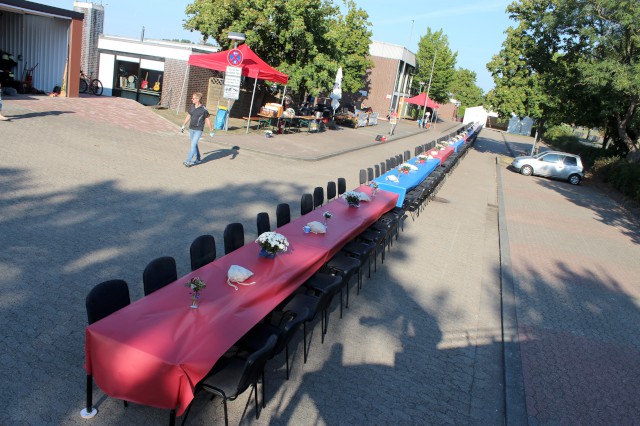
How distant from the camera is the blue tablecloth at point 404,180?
10273 millimetres

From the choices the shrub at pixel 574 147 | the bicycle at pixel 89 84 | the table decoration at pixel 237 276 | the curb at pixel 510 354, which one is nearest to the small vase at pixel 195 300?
the table decoration at pixel 237 276

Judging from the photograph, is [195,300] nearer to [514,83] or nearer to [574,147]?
[514,83]

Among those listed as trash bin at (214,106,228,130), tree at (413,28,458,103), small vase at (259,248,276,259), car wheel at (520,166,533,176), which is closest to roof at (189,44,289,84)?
trash bin at (214,106,228,130)

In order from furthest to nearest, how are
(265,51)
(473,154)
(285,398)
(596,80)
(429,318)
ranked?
(473,154), (265,51), (596,80), (429,318), (285,398)

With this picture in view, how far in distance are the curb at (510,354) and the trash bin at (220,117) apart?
1289cm

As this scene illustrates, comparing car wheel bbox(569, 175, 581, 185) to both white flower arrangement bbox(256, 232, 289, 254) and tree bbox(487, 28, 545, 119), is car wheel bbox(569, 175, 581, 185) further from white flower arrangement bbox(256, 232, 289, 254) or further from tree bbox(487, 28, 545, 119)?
white flower arrangement bbox(256, 232, 289, 254)

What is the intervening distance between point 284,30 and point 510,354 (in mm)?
19491

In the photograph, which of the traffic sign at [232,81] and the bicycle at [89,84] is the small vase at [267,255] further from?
the bicycle at [89,84]

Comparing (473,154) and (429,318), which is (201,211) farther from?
(473,154)

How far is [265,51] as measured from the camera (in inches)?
920

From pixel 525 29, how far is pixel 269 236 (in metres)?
24.6

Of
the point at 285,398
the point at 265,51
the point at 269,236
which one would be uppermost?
the point at 265,51

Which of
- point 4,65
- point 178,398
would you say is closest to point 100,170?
point 178,398

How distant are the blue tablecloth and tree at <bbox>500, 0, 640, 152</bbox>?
31.0 ft
